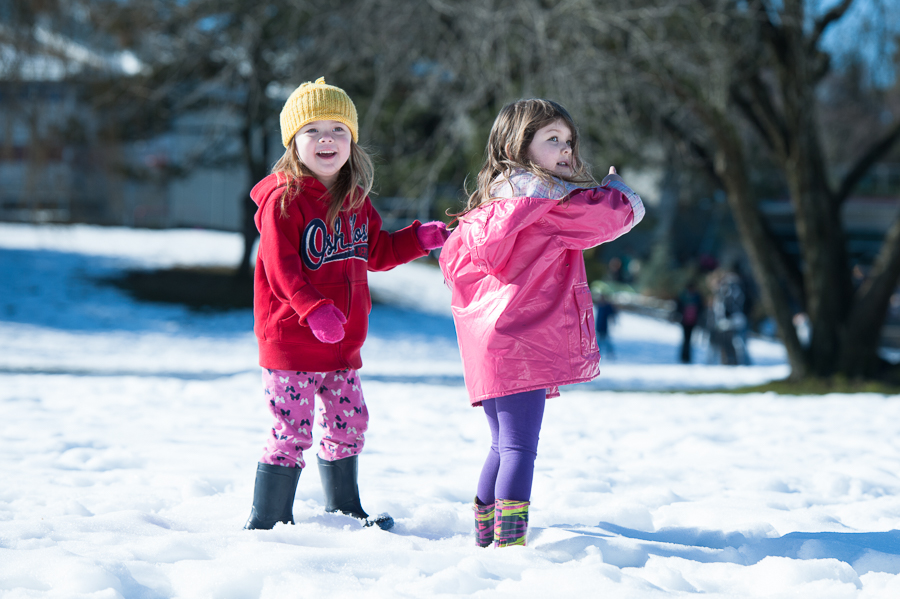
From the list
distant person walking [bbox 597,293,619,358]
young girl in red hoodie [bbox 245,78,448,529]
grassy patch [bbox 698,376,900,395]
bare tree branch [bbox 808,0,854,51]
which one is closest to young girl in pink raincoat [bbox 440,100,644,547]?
young girl in red hoodie [bbox 245,78,448,529]

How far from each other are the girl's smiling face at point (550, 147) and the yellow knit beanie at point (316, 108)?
0.62m

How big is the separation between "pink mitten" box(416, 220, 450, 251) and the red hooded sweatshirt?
0.24 metres

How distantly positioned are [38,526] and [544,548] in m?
1.55

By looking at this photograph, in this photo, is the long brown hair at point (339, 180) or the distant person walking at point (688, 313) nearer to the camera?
the long brown hair at point (339, 180)

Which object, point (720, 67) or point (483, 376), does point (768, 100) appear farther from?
point (483, 376)

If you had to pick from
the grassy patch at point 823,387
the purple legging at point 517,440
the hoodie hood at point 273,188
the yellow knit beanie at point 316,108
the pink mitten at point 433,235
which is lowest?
the purple legging at point 517,440

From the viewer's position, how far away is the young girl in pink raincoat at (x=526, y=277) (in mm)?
2355

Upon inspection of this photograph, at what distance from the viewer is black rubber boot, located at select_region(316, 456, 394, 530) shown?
2.75 meters

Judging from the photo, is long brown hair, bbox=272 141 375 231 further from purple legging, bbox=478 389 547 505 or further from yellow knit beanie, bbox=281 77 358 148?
purple legging, bbox=478 389 547 505

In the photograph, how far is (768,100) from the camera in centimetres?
804

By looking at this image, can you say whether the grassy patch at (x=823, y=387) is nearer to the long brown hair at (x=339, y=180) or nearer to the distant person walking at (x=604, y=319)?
Result: the distant person walking at (x=604, y=319)

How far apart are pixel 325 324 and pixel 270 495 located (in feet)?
2.03

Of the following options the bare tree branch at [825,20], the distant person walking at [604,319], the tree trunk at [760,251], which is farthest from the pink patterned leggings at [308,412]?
the distant person walking at [604,319]

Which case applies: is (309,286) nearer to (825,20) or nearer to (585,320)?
(585,320)
